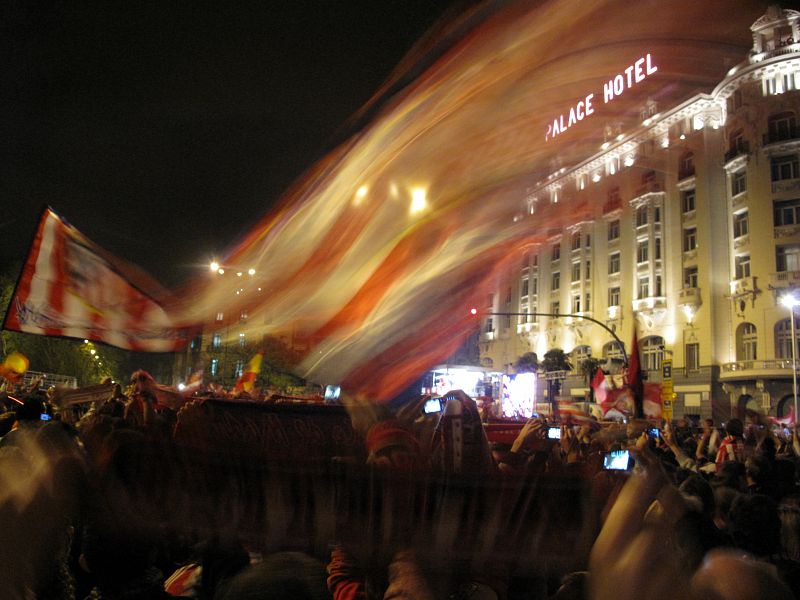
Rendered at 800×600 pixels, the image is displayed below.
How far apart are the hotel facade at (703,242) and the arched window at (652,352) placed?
90mm

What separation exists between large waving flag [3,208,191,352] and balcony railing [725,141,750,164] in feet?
147

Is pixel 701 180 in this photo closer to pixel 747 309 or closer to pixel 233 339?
pixel 747 309

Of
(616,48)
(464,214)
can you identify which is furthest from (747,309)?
(464,214)

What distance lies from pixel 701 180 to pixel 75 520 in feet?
164

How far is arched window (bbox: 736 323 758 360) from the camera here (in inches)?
1615

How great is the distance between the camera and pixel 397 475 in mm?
3605

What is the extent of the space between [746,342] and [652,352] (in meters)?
8.08

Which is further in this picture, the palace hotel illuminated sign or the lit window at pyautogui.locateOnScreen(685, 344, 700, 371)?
the palace hotel illuminated sign

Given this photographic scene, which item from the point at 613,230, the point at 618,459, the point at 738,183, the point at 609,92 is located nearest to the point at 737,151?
the point at 738,183

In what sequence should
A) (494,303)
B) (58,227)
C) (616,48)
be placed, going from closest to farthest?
(58,227) → (616,48) → (494,303)

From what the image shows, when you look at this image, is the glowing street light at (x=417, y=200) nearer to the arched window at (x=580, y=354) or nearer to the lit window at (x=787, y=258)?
the lit window at (x=787, y=258)

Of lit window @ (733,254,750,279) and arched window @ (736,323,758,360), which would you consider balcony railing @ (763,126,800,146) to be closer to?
lit window @ (733,254,750,279)

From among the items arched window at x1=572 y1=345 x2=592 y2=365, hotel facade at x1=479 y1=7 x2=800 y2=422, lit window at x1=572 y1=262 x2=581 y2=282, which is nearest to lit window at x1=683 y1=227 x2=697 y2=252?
hotel facade at x1=479 y1=7 x2=800 y2=422

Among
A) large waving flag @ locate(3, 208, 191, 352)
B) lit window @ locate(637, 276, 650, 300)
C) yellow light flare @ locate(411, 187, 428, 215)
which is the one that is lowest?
large waving flag @ locate(3, 208, 191, 352)
